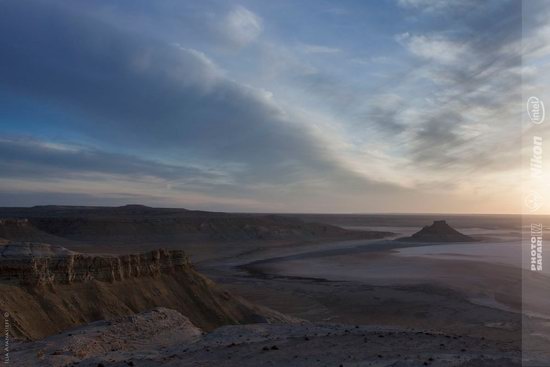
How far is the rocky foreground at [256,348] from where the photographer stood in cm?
1139

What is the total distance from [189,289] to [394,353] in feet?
57.5

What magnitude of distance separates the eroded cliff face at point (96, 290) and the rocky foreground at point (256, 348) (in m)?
4.30

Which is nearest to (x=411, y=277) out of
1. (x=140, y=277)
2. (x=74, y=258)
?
(x=140, y=277)

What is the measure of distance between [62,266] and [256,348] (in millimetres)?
13000

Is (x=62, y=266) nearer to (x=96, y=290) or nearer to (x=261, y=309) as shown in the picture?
(x=96, y=290)

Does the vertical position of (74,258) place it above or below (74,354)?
above

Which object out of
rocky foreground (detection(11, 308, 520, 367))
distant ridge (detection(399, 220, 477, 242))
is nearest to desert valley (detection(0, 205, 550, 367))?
rocky foreground (detection(11, 308, 520, 367))

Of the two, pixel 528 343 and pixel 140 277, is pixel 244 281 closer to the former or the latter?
pixel 140 277

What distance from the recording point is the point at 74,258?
22844 mm

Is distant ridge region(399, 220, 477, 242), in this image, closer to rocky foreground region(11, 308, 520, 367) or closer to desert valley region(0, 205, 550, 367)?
desert valley region(0, 205, 550, 367)

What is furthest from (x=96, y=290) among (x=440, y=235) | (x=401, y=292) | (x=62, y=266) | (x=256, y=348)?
(x=440, y=235)

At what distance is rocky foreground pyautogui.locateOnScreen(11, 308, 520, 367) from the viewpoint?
11.4 meters

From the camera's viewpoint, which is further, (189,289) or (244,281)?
(244,281)

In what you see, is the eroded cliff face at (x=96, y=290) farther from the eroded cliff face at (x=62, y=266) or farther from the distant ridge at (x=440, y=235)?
the distant ridge at (x=440, y=235)
